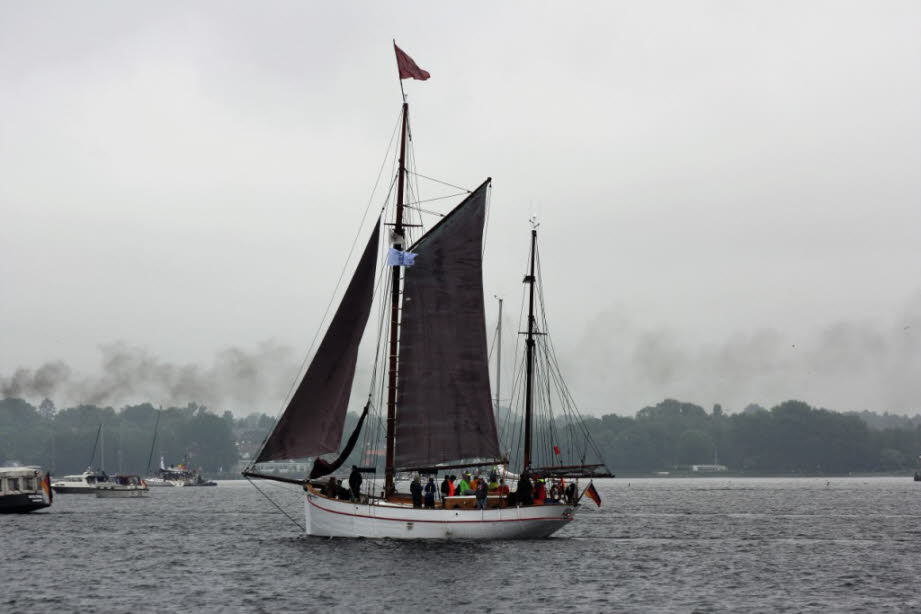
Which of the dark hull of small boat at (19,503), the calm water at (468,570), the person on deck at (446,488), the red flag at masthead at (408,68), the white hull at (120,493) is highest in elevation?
the red flag at masthead at (408,68)

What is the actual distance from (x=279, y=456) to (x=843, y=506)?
266ft

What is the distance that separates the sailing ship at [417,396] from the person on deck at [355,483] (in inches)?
6.1

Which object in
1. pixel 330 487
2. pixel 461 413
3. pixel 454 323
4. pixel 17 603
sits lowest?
pixel 17 603

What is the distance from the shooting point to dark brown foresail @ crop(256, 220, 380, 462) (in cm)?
6066

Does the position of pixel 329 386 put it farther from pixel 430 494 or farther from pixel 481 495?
pixel 481 495

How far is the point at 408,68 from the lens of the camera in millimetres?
66188

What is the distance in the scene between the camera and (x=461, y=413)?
6356 centimetres

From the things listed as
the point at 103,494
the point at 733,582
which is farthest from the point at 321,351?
the point at 103,494

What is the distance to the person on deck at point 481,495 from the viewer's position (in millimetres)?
62531

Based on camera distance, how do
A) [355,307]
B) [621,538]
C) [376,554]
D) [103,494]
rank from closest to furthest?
[376,554], [355,307], [621,538], [103,494]

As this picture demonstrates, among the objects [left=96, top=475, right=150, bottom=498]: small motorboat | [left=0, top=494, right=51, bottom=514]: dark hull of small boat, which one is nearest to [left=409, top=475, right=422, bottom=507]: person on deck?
[left=0, top=494, right=51, bottom=514]: dark hull of small boat

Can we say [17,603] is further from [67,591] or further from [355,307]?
[355,307]

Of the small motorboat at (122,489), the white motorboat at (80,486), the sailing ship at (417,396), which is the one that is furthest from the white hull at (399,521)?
the white motorboat at (80,486)

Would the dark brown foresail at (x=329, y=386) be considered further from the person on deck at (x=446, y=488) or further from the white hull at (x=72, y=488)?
the white hull at (x=72, y=488)
